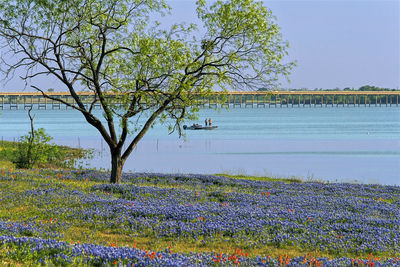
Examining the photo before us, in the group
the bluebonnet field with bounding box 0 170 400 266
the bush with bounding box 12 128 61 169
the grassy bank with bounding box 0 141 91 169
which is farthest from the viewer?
the grassy bank with bounding box 0 141 91 169

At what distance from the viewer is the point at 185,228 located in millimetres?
11602

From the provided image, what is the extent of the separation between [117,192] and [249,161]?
1388 inches

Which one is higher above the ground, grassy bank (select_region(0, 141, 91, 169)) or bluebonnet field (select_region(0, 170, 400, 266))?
bluebonnet field (select_region(0, 170, 400, 266))

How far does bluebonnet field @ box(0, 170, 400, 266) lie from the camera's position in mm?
8461

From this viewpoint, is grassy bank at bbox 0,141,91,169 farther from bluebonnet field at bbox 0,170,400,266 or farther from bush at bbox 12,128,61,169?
bluebonnet field at bbox 0,170,400,266

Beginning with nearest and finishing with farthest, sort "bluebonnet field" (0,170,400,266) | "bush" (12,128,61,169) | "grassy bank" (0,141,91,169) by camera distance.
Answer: "bluebonnet field" (0,170,400,266), "bush" (12,128,61,169), "grassy bank" (0,141,91,169)

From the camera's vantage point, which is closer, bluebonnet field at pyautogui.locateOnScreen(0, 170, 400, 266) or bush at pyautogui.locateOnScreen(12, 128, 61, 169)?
bluebonnet field at pyautogui.locateOnScreen(0, 170, 400, 266)

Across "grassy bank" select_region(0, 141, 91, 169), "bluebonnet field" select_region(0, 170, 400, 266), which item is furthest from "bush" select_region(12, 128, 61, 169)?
"bluebonnet field" select_region(0, 170, 400, 266)

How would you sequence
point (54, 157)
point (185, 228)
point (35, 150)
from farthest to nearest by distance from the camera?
point (54, 157)
point (35, 150)
point (185, 228)

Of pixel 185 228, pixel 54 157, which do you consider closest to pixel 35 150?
pixel 54 157

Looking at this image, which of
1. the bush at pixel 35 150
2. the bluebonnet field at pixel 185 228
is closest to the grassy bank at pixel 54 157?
the bush at pixel 35 150

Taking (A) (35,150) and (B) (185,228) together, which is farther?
(A) (35,150)

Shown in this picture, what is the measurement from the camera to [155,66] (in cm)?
1873

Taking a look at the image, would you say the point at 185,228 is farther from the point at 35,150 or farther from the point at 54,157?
the point at 54,157
